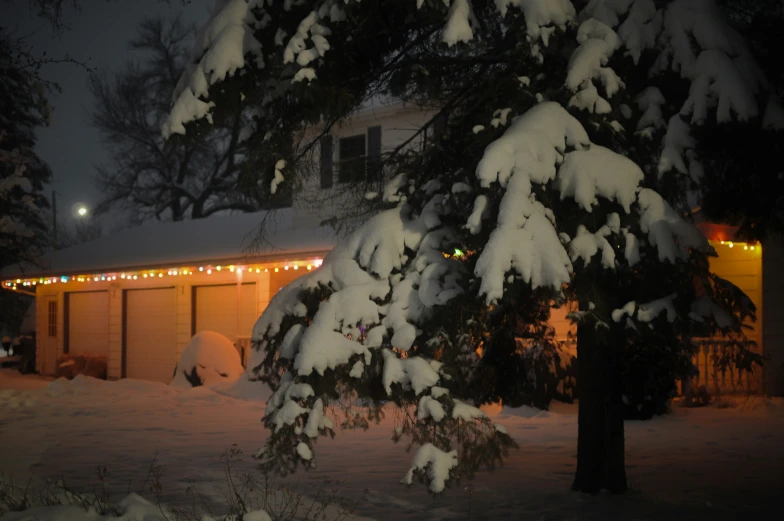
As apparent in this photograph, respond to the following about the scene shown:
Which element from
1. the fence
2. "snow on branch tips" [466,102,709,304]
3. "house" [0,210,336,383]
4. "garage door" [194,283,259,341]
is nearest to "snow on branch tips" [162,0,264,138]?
"snow on branch tips" [466,102,709,304]

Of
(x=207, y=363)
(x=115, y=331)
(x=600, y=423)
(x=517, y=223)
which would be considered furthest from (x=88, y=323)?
(x=517, y=223)

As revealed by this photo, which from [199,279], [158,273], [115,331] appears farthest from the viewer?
[115,331]

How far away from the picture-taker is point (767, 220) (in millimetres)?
6852

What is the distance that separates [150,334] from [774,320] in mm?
14909

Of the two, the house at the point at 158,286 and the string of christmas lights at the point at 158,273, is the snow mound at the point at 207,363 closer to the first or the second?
the house at the point at 158,286

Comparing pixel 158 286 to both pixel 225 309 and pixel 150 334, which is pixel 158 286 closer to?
pixel 150 334

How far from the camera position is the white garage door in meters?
22.8

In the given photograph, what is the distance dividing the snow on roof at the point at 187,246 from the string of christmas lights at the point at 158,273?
0.19 meters

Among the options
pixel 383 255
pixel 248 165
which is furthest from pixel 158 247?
pixel 383 255

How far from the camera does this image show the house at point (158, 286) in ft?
58.5

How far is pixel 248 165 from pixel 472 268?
3.08 m

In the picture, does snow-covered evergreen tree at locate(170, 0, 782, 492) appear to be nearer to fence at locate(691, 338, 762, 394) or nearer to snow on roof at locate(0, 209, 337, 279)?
fence at locate(691, 338, 762, 394)

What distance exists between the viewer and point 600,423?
7219 millimetres

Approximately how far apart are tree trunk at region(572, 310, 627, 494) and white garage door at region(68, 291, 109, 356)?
17.9 m
